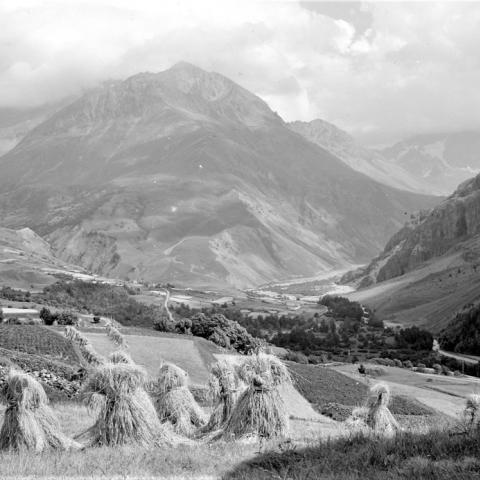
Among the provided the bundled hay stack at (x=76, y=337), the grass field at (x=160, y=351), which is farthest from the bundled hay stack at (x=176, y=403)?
the bundled hay stack at (x=76, y=337)

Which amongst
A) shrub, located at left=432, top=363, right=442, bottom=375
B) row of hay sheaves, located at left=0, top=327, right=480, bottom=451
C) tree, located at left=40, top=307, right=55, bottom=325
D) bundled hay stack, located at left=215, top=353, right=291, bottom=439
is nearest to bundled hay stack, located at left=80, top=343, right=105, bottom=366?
tree, located at left=40, top=307, right=55, bottom=325

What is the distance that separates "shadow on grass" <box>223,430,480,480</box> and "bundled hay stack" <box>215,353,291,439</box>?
364 cm

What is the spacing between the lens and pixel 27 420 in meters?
Answer: 20.2

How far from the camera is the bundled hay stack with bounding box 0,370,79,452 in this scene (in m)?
20.0

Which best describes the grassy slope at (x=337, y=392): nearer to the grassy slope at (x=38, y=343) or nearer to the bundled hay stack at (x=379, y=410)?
the grassy slope at (x=38, y=343)

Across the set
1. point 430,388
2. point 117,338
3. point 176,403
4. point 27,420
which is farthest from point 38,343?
point 430,388

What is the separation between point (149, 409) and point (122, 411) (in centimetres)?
110

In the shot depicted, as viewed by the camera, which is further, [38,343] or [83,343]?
[83,343]

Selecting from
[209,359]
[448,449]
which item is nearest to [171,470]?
[448,449]

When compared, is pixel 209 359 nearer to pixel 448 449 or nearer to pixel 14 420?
pixel 14 420

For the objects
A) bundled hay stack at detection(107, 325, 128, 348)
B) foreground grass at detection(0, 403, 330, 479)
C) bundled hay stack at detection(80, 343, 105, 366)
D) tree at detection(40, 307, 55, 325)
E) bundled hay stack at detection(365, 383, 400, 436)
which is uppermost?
tree at detection(40, 307, 55, 325)

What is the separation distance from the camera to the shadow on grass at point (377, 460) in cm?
1467

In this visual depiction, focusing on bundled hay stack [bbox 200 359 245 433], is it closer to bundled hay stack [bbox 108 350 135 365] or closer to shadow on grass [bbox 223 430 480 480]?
bundled hay stack [bbox 108 350 135 365]

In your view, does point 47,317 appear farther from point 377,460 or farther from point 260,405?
point 377,460
